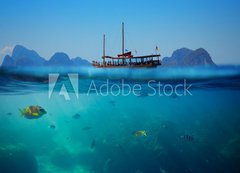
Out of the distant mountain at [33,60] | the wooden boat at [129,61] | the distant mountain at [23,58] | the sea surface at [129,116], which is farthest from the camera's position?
the sea surface at [129,116]

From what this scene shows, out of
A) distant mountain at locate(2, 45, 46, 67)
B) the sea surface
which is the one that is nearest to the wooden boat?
the sea surface

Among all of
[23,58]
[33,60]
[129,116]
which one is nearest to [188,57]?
[33,60]

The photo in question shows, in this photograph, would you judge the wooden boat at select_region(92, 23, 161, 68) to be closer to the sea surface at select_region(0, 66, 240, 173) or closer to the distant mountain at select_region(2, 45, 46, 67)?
the sea surface at select_region(0, 66, 240, 173)

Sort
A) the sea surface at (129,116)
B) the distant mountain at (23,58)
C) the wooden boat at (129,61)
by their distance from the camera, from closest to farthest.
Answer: the wooden boat at (129,61), the distant mountain at (23,58), the sea surface at (129,116)

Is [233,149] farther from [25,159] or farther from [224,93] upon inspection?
[25,159]

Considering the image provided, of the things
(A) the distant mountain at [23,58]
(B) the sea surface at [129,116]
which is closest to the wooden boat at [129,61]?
(B) the sea surface at [129,116]

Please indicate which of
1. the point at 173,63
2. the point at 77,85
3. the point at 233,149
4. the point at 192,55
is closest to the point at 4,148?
the point at 77,85

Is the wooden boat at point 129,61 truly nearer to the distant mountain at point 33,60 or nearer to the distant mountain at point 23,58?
the distant mountain at point 33,60

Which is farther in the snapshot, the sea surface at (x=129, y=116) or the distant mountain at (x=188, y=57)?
the sea surface at (x=129, y=116)
